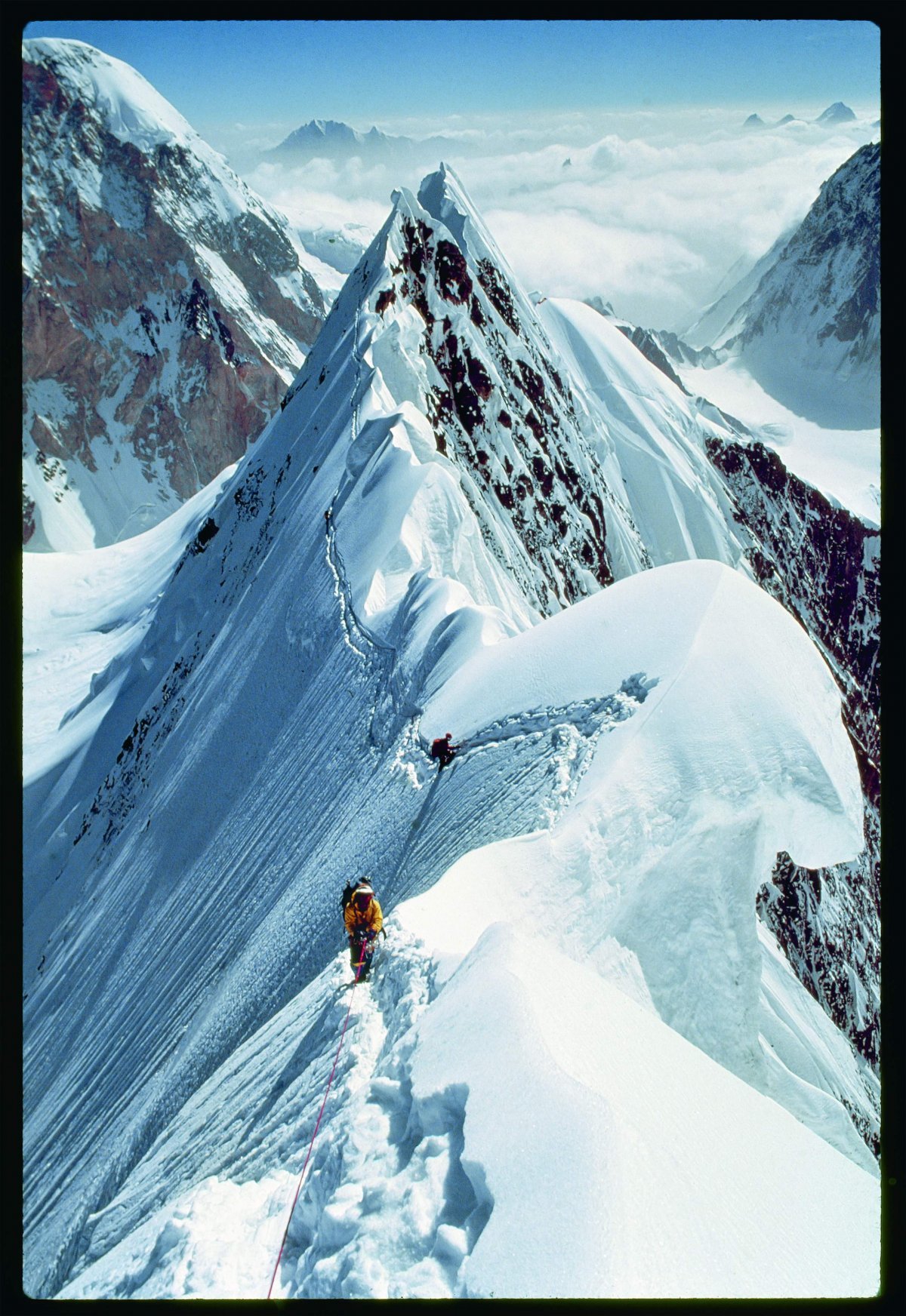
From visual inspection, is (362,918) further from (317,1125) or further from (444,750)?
(444,750)

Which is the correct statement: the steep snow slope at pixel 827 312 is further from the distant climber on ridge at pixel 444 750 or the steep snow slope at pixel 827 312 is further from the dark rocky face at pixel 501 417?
the distant climber on ridge at pixel 444 750

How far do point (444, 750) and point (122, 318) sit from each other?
315 ft

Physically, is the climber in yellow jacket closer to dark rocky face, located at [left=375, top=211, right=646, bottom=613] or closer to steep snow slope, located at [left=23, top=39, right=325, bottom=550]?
dark rocky face, located at [left=375, top=211, right=646, bottom=613]

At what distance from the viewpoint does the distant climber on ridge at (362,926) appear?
6156 millimetres

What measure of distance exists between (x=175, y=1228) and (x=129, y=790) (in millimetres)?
14079

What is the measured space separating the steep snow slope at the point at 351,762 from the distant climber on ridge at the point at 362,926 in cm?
43

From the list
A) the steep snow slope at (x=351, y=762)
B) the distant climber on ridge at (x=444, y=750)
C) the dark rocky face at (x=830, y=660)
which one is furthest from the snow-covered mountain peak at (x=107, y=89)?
the distant climber on ridge at (x=444, y=750)

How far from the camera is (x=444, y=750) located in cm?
952

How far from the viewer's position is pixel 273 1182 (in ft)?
16.5

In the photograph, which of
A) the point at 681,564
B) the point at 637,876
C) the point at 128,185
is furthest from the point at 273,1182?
the point at 128,185

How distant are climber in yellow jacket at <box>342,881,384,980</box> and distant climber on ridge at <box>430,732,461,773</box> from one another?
328 cm

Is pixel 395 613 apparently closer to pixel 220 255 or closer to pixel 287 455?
pixel 287 455

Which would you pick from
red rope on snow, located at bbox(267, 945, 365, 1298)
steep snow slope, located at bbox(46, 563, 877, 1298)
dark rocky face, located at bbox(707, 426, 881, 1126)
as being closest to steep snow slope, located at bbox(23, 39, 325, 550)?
dark rocky face, located at bbox(707, 426, 881, 1126)

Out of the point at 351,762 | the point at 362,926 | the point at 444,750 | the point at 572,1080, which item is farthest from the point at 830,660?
the point at 572,1080
